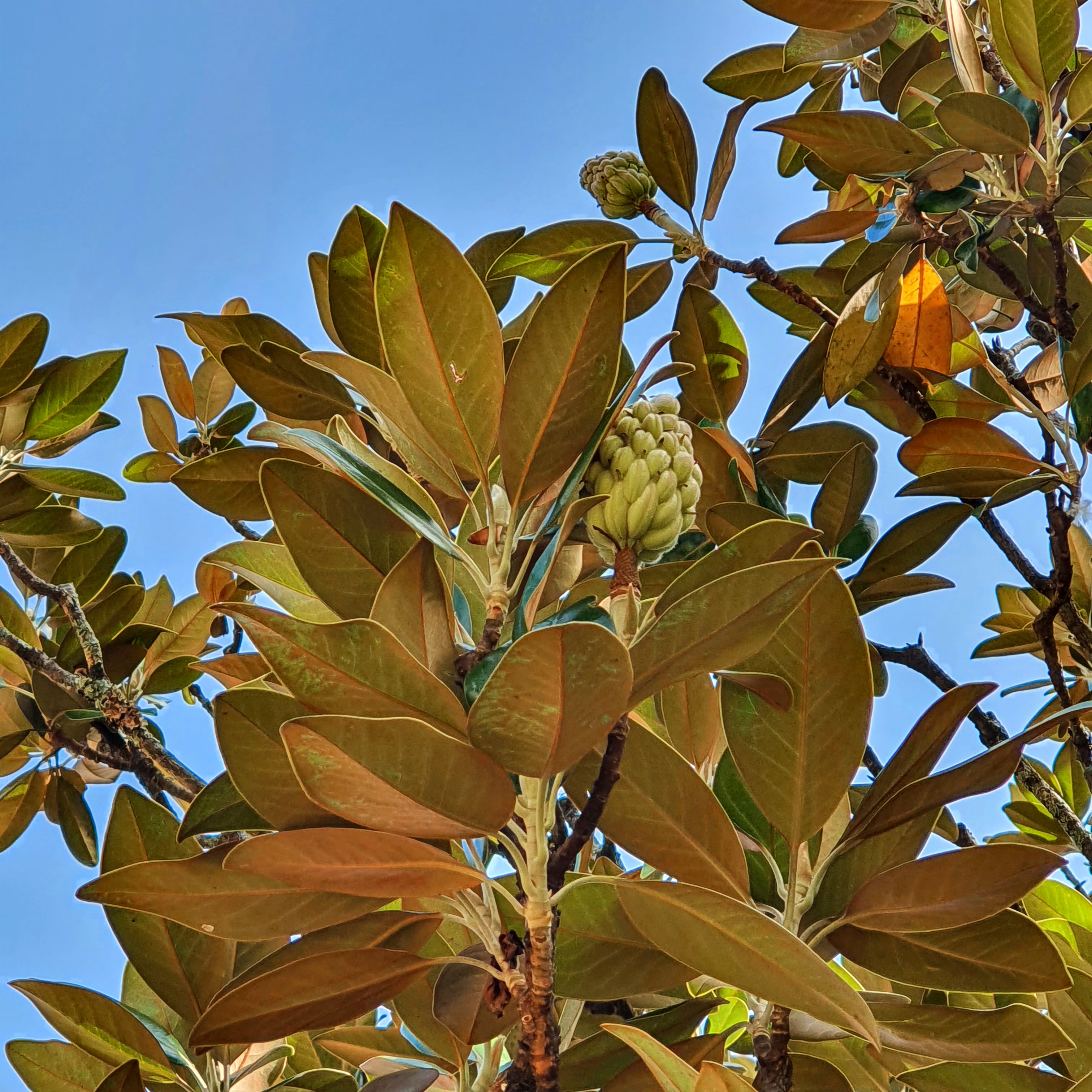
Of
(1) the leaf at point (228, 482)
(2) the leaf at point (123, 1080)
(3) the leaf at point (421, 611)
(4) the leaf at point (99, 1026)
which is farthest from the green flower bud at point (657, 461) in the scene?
(4) the leaf at point (99, 1026)

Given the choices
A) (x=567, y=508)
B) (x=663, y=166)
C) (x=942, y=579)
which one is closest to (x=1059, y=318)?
(x=942, y=579)

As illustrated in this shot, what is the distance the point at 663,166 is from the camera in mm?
1844

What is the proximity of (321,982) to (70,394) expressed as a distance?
1.54 meters

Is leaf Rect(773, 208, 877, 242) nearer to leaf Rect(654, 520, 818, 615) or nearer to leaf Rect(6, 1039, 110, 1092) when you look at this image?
leaf Rect(654, 520, 818, 615)

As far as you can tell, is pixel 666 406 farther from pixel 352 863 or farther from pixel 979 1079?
pixel 979 1079

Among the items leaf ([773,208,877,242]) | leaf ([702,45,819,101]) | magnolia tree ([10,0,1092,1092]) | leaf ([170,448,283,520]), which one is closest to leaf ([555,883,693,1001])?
magnolia tree ([10,0,1092,1092])

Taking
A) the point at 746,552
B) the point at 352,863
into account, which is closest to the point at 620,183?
the point at 746,552

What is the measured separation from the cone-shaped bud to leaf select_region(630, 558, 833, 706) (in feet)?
0.66

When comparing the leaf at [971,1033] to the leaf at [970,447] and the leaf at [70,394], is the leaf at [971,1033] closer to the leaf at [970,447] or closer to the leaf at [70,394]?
the leaf at [970,447]

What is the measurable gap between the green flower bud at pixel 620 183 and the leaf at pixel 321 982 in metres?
1.46

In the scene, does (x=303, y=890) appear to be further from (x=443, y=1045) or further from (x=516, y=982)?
(x=443, y=1045)

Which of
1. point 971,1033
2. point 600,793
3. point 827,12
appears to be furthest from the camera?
point 827,12

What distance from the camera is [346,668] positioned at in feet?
2.52

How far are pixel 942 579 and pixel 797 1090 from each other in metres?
0.77
